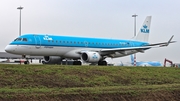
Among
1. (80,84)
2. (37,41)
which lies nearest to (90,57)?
(37,41)

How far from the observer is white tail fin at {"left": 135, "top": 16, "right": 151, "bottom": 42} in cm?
5044

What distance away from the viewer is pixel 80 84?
76.0 feet

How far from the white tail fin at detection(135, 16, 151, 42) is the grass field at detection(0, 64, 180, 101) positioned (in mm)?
20429

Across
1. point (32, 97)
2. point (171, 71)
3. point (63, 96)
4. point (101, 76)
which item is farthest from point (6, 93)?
point (171, 71)

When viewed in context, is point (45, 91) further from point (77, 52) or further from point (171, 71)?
point (77, 52)

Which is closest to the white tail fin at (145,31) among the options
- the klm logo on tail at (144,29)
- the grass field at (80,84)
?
the klm logo on tail at (144,29)

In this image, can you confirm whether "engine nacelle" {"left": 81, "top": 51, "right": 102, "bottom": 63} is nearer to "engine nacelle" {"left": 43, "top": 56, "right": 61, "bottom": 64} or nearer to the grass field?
"engine nacelle" {"left": 43, "top": 56, "right": 61, "bottom": 64}

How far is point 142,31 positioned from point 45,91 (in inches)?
1321

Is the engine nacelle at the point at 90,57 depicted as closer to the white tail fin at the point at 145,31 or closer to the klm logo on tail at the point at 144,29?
the white tail fin at the point at 145,31

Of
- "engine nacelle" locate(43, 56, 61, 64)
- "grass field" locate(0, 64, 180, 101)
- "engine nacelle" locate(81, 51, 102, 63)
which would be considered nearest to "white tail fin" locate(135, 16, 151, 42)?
"engine nacelle" locate(81, 51, 102, 63)

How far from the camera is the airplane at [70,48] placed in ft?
121

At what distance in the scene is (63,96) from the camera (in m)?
18.8

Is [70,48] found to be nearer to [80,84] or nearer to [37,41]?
[37,41]

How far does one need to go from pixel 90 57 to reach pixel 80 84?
16.7 metres
